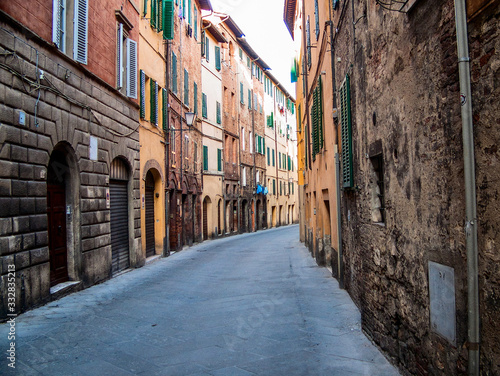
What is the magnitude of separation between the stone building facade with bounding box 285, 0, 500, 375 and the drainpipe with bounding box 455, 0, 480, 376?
31mm

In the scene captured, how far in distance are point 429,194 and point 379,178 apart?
2127mm

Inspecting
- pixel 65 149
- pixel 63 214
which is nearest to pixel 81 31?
pixel 65 149

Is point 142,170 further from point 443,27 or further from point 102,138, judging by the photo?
point 443,27

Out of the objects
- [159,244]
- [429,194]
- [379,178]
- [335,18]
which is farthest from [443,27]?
[159,244]

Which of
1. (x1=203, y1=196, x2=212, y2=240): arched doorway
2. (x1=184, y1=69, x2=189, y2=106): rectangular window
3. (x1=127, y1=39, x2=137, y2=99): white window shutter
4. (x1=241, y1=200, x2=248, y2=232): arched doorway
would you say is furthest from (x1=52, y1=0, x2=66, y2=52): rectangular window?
(x1=241, y1=200, x2=248, y2=232): arched doorway

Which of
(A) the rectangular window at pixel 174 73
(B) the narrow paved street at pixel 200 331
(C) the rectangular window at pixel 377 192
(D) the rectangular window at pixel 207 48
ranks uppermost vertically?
(D) the rectangular window at pixel 207 48

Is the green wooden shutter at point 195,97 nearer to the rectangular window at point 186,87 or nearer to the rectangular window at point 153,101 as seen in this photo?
the rectangular window at point 186,87

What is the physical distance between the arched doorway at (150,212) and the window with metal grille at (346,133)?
27.4 feet

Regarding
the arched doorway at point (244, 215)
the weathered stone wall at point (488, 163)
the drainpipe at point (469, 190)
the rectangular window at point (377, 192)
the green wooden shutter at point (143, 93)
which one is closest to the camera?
the weathered stone wall at point (488, 163)

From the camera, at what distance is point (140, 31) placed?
14.5 meters

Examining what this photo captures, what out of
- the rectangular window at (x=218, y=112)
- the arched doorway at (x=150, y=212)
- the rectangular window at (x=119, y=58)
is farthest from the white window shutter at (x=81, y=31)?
the rectangular window at (x=218, y=112)

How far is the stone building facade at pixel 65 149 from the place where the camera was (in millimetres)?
7012

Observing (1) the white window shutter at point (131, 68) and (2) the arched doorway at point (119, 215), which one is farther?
(1) the white window shutter at point (131, 68)

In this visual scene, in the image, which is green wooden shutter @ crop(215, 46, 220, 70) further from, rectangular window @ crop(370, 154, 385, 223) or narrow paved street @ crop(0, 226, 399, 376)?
rectangular window @ crop(370, 154, 385, 223)
